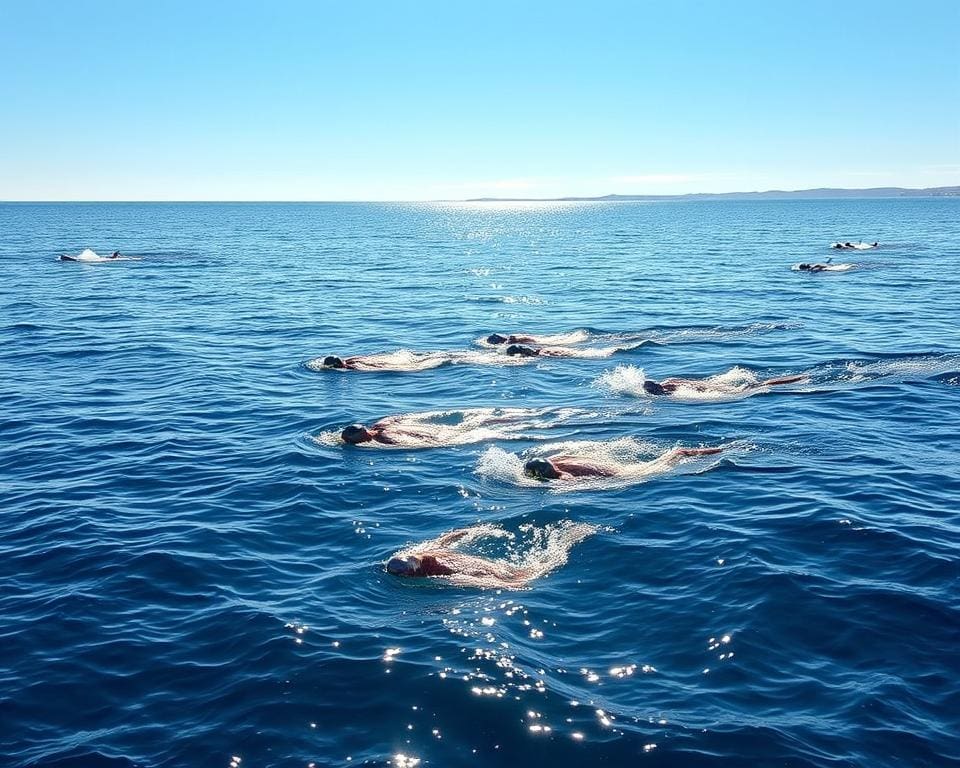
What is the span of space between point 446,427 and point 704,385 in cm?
952

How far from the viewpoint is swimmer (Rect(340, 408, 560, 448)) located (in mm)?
23172

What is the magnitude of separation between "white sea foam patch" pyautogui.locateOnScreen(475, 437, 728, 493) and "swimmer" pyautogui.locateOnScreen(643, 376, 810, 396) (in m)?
5.30

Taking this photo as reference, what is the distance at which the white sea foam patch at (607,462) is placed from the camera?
19484 mm

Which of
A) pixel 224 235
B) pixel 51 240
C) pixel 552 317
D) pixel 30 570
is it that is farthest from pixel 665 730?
pixel 224 235

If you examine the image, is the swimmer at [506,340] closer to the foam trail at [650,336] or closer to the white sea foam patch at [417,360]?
the foam trail at [650,336]

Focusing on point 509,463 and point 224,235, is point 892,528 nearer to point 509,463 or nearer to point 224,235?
point 509,463

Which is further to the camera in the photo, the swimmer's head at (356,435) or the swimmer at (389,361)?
the swimmer at (389,361)

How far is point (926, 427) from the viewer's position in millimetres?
23391

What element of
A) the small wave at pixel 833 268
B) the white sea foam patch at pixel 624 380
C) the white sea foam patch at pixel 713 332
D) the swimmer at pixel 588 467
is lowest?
the swimmer at pixel 588 467

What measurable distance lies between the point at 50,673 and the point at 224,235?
135m

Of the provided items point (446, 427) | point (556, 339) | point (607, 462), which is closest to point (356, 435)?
point (446, 427)

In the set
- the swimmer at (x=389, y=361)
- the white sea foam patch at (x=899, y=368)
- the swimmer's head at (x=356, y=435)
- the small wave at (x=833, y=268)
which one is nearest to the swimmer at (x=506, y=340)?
the swimmer at (x=389, y=361)

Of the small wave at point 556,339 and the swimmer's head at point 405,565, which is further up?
the small wave at point 556,339

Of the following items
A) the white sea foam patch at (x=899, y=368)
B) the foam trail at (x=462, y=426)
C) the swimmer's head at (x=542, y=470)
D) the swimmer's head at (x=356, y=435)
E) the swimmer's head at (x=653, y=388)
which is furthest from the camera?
the white sea foam patch at (x=899, y=368)
